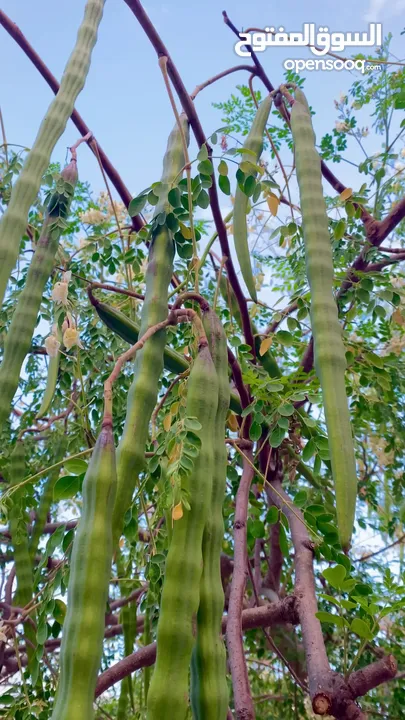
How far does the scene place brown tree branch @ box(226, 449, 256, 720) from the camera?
44.4 inches

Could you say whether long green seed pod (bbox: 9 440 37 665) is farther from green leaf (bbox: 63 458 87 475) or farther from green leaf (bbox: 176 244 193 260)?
green leaf (bbox: 176 244 193 260)

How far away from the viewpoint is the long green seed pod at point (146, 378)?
0.88 meters

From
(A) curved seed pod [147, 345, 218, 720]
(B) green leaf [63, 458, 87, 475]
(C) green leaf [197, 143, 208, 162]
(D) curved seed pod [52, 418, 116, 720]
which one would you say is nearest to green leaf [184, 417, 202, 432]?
(A) curved seed pod [147, 345, 218, 720]

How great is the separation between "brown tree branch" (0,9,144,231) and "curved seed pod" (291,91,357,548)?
663 mm

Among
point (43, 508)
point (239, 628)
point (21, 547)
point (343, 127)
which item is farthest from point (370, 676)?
point (343, 127)

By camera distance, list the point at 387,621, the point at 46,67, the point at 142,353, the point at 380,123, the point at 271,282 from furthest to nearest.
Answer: the point at 271,282 → the point at 387,621 → the point at 380,123 → the point at 46,67 → the point at 142,353

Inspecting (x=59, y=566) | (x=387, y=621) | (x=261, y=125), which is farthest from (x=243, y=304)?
(x=387, y=621)

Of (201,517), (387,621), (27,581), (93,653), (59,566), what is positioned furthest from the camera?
(387,621)

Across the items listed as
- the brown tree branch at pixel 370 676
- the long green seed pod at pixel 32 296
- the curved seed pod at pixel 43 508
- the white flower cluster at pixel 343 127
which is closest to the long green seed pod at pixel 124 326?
the long green seed pod at pixel 32 296

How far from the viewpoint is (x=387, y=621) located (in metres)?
3.22

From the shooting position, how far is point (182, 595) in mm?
774

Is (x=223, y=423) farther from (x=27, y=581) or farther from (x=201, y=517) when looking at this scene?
(x=27, y=581)

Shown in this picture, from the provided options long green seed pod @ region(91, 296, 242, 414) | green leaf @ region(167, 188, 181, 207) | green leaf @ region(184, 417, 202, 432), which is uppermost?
green leaf @ region(167, 188, 181, 207)

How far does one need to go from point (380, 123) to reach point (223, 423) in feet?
8.06
